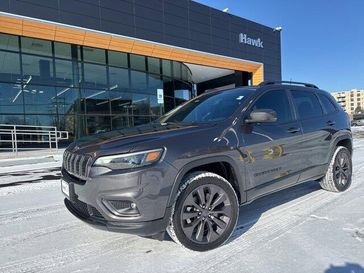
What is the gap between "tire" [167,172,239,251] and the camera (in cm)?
334

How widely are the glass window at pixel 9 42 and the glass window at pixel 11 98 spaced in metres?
1.84

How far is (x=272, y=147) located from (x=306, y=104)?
1.44 metres

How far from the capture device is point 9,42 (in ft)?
52.8

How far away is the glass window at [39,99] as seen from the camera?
16203mm

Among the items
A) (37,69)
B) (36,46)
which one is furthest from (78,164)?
(36,46)

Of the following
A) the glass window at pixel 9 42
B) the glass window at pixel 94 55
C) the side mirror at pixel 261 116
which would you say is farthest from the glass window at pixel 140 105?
the side mirror at pixel 261 116

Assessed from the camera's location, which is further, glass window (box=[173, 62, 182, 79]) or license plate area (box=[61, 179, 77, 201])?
glass window (box=[173, 62, 182, 79])

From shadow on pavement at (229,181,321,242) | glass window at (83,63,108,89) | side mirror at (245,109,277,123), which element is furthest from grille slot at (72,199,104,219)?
glass window at (83,63,108,89)

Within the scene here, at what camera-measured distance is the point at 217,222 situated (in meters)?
3.60

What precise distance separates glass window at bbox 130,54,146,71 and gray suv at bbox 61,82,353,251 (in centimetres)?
1646

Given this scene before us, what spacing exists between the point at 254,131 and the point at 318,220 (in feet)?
4.81

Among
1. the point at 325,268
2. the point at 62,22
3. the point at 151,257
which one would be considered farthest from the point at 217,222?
the point at 62,22

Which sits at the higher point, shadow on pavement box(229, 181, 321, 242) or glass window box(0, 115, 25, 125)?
glass window box(0, 115, 25, 125)

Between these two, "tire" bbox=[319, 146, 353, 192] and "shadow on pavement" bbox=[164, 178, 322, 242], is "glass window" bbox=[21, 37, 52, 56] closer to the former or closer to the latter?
"shadow on pavement" bbox=[164, 178, 322, 242]
